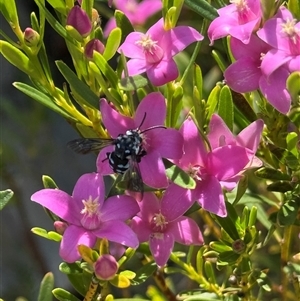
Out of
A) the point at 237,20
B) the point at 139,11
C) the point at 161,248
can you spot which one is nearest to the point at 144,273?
the point at 161,248

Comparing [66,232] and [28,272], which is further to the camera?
[28,272]

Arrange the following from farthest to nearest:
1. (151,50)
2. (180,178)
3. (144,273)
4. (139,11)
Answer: (139,11), (144,273), (151,50), (180,178)

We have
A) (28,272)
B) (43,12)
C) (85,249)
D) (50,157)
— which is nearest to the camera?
(85,249)

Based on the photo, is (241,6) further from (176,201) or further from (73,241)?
(73,241)

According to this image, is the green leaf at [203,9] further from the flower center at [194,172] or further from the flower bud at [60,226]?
the flower bud at [60,226]

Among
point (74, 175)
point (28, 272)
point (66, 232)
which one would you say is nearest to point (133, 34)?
point (66, 232)

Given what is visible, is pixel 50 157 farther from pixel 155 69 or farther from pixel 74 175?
pixel 155 69

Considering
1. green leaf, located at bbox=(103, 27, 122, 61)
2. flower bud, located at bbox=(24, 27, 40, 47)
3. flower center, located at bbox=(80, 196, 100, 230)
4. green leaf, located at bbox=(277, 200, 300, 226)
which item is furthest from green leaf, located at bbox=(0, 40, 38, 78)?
green leaf, located at bbox=(277, 200, 300, 226)

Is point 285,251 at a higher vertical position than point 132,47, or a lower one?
lower
